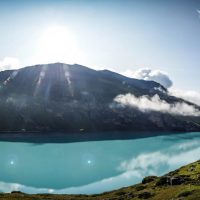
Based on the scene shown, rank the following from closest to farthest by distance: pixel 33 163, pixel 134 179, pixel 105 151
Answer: pixel 134 179 → pixel 33 163 → pixel 105 151

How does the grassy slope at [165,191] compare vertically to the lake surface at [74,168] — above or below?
above

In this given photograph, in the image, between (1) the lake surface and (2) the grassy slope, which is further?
(1) the lake surface

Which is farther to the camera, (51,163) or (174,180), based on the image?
(51,163)

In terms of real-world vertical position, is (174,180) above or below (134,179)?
above

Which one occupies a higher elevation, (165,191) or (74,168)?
(165,191)

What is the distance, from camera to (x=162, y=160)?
167500mm

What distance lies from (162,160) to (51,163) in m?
60.0

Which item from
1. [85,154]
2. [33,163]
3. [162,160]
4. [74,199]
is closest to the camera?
[74,199]

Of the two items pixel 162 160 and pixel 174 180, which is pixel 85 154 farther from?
pixel 174 180

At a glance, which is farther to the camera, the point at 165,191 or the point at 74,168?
the point at 74,168

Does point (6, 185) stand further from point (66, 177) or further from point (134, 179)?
point (134, 179)

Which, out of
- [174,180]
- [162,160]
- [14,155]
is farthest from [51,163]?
[174,180]

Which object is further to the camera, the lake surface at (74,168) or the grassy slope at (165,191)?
the lake surface at (74,168)

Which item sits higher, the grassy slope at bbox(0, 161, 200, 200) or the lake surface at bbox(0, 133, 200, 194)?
the grassy slope at bbox(0, 161, 200, 200)
